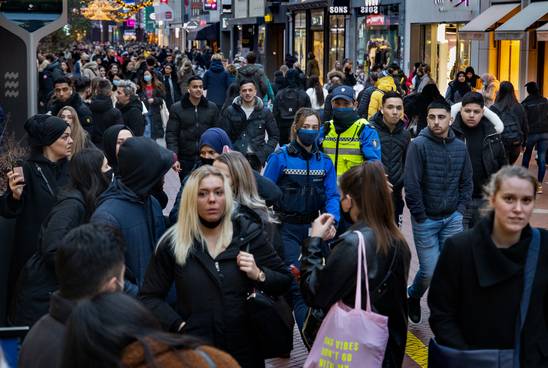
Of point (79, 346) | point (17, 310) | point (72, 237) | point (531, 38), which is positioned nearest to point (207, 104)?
point (17, 310)

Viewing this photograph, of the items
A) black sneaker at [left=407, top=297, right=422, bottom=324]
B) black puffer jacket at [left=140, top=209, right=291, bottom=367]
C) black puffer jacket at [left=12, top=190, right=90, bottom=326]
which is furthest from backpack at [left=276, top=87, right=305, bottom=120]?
black puffer jacket at [left=140, top=209, right=291, bottom=367]

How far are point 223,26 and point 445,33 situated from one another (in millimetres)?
34738

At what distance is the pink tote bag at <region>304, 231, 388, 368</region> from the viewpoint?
186 inches

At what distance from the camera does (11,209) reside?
6.56 m

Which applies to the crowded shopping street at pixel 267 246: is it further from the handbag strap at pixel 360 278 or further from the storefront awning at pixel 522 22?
the storefront awning at pixel 522 22

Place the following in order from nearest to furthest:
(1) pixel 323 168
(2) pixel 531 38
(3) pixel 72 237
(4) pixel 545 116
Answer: (3) pixel 72 237 < (1) pixel 323 168 < (4) pixel 545 116 < (2) pixel 531 38

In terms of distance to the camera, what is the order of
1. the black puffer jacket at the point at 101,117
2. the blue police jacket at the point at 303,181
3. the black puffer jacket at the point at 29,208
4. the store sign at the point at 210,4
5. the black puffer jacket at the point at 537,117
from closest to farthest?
the black puffer jacket at the point at 29,208, the blue police jacket at the point at 303,181, the black puffer jacket at the point at 101,117, the black puffer jacket at the point at 537,117, the store sign at the point at 210,4

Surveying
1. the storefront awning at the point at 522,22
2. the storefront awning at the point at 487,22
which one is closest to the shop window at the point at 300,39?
the storefront awning at the point at 487,22

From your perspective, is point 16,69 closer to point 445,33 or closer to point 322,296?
point 322,296

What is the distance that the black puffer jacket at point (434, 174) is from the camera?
8102 mm

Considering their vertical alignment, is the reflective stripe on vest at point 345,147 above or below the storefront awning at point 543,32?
below

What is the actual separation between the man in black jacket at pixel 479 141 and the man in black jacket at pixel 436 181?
2.04 ft

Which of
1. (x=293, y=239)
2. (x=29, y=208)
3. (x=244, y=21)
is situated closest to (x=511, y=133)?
(x=293, y=239)

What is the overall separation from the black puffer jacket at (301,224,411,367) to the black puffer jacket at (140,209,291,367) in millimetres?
251
